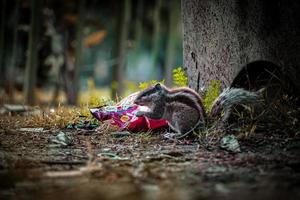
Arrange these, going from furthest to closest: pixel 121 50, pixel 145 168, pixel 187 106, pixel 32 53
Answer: pixel 121 50, pixel 32 53, pixel 187 106, pixel 145 168

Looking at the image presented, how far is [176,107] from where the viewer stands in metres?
5.44

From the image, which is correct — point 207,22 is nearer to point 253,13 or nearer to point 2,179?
point 253,13

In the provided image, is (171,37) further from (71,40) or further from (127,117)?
(127,117)

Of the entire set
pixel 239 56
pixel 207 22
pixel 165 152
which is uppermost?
pixel 207 22

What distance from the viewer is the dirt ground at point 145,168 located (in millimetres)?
2988

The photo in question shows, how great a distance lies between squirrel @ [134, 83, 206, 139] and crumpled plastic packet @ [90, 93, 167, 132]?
12cm

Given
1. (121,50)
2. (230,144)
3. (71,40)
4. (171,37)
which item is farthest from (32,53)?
(230,144)

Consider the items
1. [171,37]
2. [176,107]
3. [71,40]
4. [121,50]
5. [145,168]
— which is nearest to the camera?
[145,168]

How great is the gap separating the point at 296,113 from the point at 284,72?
1.69 ft

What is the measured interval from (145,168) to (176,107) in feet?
5.87

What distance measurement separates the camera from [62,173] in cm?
352

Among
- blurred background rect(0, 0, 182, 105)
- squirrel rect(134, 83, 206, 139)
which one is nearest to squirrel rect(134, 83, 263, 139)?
squirrel rect(134, 83, 206, 139)

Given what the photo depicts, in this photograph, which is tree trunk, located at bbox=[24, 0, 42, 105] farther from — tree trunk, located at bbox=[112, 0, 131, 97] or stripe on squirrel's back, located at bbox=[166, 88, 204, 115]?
stripe on squirrel's back, located at bbox=[166, 88, 204, 115]

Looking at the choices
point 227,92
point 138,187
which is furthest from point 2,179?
point 227,92
